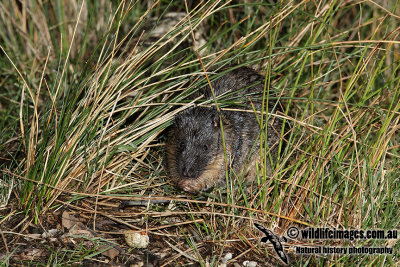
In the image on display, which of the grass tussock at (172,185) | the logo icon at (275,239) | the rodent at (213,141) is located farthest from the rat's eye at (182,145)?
the logo icon at (275,239)

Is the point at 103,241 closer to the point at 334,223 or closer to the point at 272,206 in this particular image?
the point at 272,206

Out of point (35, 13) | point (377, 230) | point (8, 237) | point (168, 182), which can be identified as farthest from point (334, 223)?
point (35, 13)

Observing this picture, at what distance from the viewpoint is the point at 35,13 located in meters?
6.48

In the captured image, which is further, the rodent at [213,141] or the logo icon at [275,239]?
the rodent at [213,141]

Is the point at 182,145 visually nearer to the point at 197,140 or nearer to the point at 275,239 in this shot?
the point at 197,140

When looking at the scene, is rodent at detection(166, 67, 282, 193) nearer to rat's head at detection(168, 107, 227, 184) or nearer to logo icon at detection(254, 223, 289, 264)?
rat's head at detection(168, 107, 227, 184)

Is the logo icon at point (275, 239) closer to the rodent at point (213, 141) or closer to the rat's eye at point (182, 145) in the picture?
the rodent at point (213, 141)

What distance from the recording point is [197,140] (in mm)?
4586

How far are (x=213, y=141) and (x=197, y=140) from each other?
0.50 ft

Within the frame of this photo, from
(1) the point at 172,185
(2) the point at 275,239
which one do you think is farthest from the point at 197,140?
(2) the point at 275,239

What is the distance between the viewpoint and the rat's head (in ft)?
14.9

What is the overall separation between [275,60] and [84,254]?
275 centimetres

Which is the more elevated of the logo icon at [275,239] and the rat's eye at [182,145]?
the rat's eye at [182,145]

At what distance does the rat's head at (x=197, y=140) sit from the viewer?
4.53m
